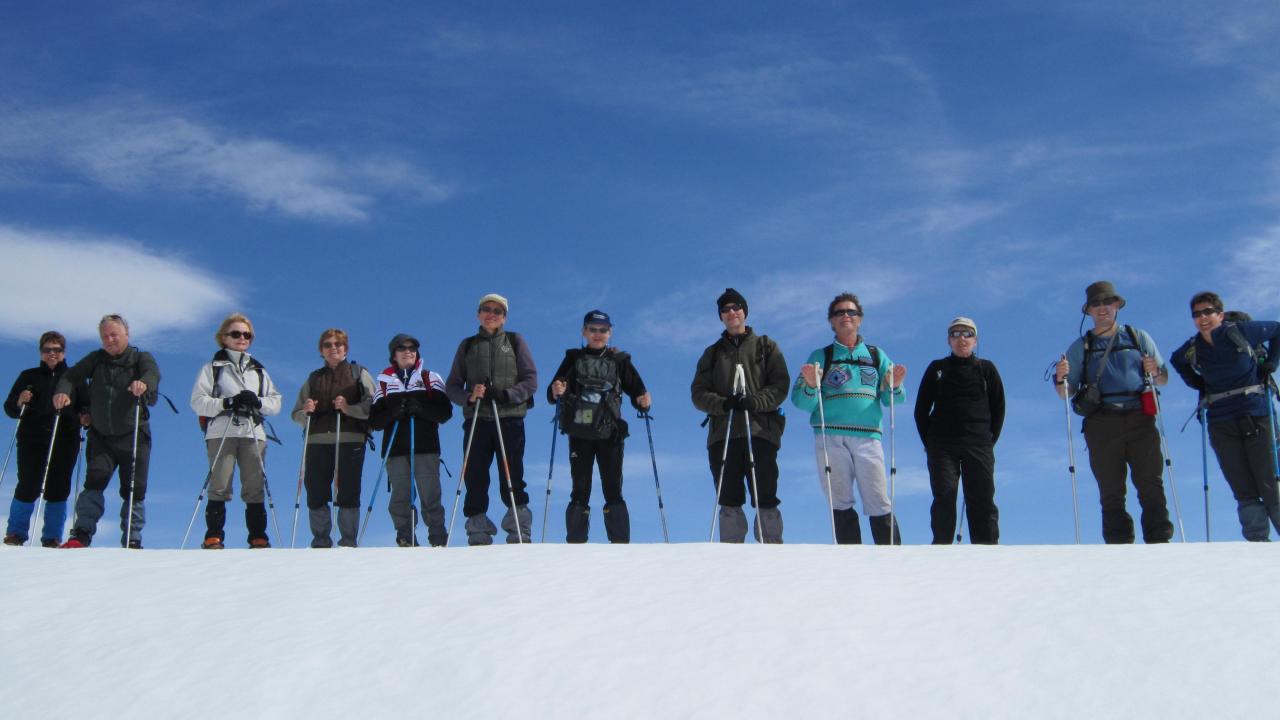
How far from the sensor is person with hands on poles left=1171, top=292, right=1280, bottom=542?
28.2 feet

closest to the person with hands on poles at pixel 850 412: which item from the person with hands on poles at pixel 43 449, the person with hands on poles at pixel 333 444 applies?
the person with hands on poles at pixel 333 444

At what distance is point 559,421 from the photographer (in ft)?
30.4

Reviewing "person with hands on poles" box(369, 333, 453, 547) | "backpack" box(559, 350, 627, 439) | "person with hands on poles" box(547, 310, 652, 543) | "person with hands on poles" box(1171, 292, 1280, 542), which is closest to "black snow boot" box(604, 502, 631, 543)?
"person with hands on poles" box(547, 310, 652, 543)

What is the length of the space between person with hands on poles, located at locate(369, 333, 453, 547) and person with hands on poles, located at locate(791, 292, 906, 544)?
138 inches

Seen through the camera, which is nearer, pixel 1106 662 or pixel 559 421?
pixel 1106 662

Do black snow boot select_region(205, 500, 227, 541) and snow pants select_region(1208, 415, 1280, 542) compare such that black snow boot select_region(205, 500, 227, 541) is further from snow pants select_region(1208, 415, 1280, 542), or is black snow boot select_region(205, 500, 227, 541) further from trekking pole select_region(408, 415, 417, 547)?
snow pants select_region(1208, 415, 1280, 542)

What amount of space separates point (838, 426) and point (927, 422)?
32.2 inches

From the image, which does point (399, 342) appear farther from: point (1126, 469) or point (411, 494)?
point (1126, 469)

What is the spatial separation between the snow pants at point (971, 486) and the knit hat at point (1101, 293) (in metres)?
1.69

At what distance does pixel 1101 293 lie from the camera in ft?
29.2

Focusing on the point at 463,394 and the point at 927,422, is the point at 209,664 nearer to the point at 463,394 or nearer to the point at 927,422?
the point at 463,394

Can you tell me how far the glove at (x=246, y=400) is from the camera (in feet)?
31.2

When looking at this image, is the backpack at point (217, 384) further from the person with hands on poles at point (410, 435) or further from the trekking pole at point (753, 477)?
the trekking pole at point (753, 477)

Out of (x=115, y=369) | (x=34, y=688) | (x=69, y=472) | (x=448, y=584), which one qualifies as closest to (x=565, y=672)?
(x=448, y=584)
